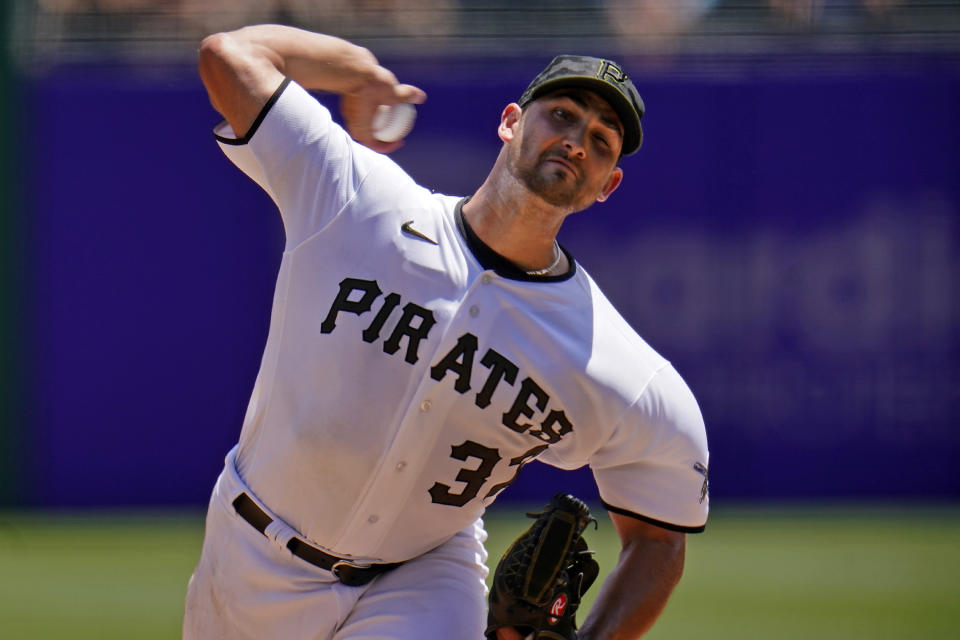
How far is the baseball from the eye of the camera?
402 cm

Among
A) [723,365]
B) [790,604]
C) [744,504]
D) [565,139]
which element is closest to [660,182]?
[723,365]

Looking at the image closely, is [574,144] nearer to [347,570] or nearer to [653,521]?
[653,521]

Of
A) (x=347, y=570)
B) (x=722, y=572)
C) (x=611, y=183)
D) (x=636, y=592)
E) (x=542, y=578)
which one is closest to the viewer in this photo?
(x=542, y=578)

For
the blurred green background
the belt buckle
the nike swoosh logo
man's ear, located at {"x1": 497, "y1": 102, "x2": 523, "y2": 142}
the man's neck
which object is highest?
man's ear, located at {"x1": 497, "y1": 102, "x2": 523, "y2": 142}

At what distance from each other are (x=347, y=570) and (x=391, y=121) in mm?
1373

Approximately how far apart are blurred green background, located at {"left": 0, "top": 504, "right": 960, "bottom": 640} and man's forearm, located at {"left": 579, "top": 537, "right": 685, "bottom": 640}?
3383 millimetres

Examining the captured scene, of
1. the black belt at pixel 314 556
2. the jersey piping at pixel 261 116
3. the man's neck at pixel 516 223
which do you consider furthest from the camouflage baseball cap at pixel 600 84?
the black belt at pixel 314 556

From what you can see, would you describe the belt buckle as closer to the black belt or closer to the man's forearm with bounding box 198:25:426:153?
the black belt

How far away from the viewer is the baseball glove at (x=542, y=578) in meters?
3.54

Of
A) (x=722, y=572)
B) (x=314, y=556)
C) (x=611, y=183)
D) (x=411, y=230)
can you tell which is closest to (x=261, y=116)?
(x=411, y=230)

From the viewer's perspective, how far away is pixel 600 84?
378cm

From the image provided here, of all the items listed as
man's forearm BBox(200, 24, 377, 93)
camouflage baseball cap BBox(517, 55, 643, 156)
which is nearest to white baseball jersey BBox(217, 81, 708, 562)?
man's forearm BBox(200, 24, 377, 93)

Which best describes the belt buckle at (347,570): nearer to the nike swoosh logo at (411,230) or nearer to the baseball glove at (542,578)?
the baseball glove at (542,578)

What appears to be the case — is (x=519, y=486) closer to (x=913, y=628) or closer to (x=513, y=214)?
(x=913, y=628)
